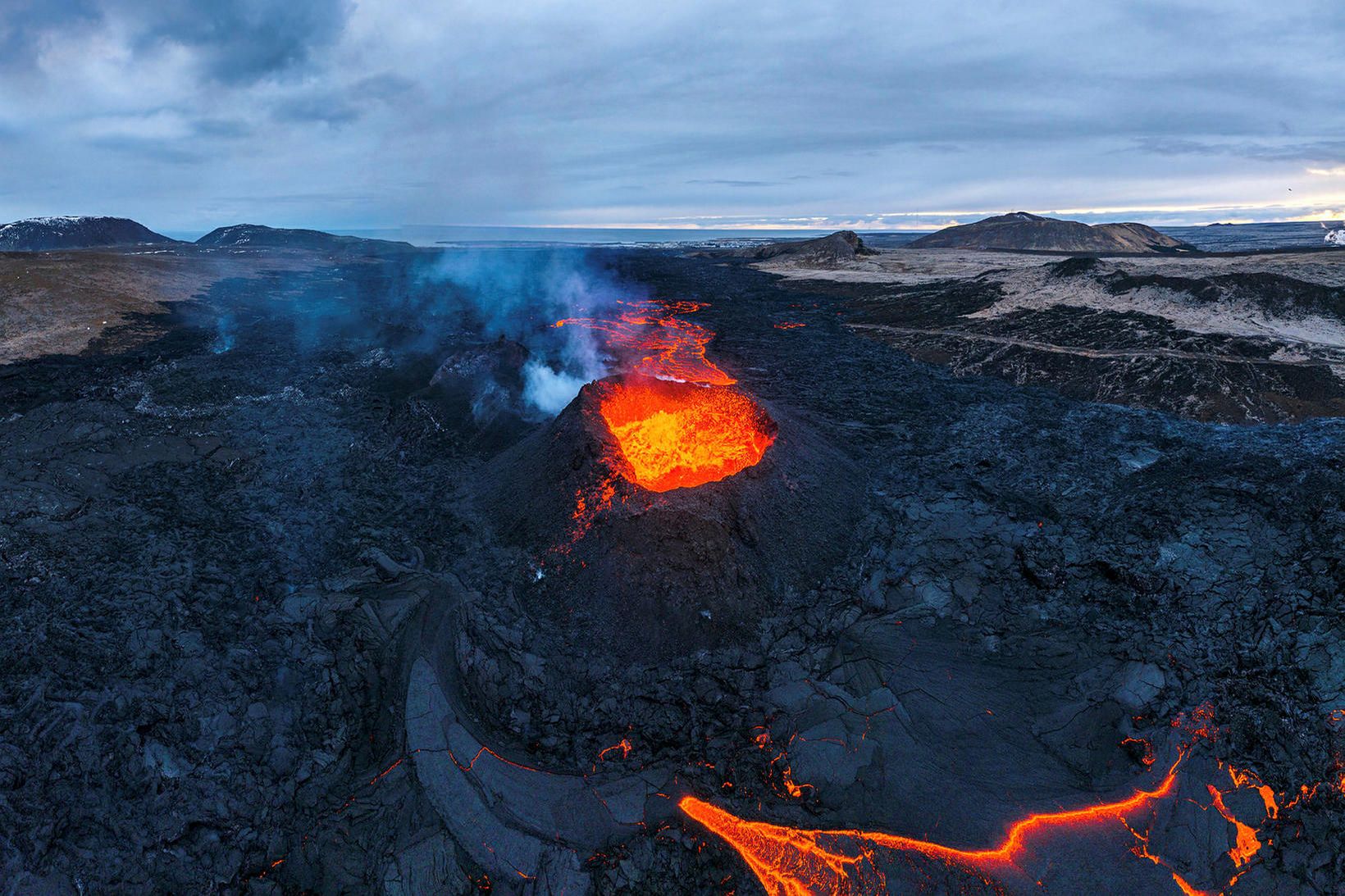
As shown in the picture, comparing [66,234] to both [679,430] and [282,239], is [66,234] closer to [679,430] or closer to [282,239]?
[282,239]

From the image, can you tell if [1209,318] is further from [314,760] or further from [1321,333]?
[314,760]

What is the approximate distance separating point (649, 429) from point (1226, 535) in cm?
1503

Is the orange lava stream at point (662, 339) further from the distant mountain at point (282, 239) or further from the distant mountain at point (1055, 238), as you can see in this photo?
the distant mountain at point (282, 239)

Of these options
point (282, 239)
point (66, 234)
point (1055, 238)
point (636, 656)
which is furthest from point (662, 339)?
point (66, 234)

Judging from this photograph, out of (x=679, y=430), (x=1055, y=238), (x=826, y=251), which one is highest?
(x=1055, y=238)

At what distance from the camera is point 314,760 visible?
31.8 ft

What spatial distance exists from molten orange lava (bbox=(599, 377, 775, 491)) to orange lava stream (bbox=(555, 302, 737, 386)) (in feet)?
19.4

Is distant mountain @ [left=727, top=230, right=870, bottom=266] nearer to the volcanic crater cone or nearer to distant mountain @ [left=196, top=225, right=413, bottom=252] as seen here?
the volcanic crater cone

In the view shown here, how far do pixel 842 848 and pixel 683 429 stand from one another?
459 inches

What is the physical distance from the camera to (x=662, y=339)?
128ft

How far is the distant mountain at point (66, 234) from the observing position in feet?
333

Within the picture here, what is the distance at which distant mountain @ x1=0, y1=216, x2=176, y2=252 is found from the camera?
10138 centimetres

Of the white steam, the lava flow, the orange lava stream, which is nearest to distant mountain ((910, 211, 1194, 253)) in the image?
the orange lava stream

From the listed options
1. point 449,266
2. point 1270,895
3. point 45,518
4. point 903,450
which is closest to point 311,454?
point 45,518
